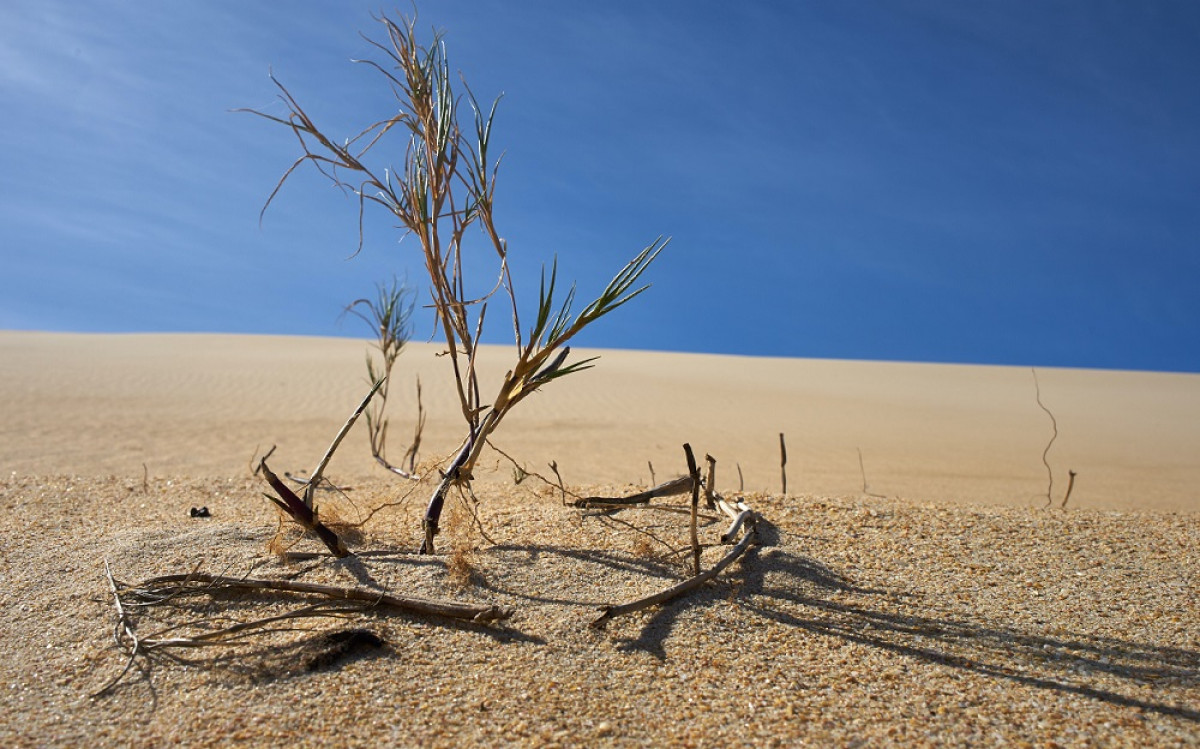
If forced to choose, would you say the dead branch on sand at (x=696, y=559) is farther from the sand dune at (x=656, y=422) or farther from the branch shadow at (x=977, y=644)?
the sand dune at (x=656, y=422)

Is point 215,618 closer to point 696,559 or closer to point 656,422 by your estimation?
point 696,559

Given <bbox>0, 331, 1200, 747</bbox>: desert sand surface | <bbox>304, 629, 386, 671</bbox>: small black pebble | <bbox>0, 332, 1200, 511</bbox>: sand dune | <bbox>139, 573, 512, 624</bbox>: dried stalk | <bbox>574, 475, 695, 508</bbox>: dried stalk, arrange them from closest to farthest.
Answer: <bbox>0, 331, 1200, 747</bbox>: desert sand surface < <bbox>304, 629, 386, 671</bbox>: small black pebble < <bbox>139, 573, 512, 624</bbox>: dried stalk < <bbox>574, 475, 695, 508</bbox>: dried stalk < <bbox>0, 332, 1200, 511</bbox>: sand dune

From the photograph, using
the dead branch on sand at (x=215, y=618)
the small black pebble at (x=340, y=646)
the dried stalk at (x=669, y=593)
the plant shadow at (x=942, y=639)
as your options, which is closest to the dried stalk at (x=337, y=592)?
the dead branch on sand at (x=215, y=618)

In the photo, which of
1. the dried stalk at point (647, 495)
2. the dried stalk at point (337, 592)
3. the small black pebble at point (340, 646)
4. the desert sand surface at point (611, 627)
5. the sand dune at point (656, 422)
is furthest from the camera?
the sand dune at point (656, 422)

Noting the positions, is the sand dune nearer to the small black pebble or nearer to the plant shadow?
the small black pebble

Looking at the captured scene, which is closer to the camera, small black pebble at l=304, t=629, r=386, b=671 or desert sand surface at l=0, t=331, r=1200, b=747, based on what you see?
desert sand surface at l=0, t=331, r=1200, b=747

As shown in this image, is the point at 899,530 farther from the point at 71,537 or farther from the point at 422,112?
the point at 71,537

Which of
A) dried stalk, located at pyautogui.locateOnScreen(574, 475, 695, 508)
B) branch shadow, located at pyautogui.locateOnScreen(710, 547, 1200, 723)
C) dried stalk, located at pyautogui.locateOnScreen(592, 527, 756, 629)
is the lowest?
branch shadow, located at pyautogui.locateOnScreen(710, 547, 1200, 723)

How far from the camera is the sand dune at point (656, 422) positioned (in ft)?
29.7

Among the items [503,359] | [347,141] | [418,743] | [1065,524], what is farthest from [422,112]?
[503,359]

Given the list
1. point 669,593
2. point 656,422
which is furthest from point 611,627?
point 656,422

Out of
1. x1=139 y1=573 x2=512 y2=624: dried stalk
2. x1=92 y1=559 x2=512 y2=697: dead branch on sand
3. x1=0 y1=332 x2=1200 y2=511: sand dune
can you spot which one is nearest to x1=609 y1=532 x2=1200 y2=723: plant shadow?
x1=139 y1=573 x2=512 y2=624: dried stalk

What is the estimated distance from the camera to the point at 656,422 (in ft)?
46.5

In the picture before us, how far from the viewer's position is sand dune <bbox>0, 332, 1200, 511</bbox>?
9.04m
